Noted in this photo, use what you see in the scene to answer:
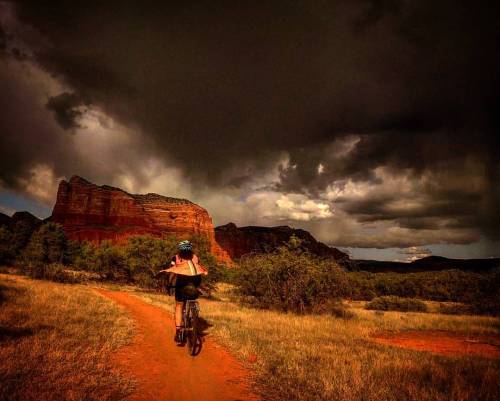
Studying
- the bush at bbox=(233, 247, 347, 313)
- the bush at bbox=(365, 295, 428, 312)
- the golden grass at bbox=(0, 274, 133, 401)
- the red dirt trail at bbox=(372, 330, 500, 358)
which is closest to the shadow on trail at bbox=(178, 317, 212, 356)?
the golden grass at bbox=(0, 274, 133, 401)

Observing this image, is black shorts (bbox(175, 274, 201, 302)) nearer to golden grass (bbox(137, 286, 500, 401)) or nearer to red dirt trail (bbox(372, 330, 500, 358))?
golden grass (bbox(137, 286, 500, 401))

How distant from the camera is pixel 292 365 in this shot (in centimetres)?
700

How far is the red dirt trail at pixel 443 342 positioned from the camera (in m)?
11.9

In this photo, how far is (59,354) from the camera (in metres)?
6.23

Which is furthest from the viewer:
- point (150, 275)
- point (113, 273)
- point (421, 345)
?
point (113, 273)

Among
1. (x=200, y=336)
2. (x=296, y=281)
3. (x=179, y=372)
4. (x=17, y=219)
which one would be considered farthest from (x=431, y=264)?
(x=17, y=219)

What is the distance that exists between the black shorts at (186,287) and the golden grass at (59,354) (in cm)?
196

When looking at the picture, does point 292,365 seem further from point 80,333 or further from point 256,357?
point 80,333

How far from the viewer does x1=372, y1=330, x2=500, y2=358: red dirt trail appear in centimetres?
1194

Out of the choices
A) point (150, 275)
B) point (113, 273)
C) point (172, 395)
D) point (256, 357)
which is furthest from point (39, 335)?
point (113, 273)

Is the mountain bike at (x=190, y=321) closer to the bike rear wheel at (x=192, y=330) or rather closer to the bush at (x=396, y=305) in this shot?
the bike rear wheel at (x=192, y=330)

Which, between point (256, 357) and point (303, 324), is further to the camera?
point (303, 324)

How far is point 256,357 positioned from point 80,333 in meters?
4.71

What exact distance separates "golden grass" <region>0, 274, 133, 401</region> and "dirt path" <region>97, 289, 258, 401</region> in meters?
0.35
